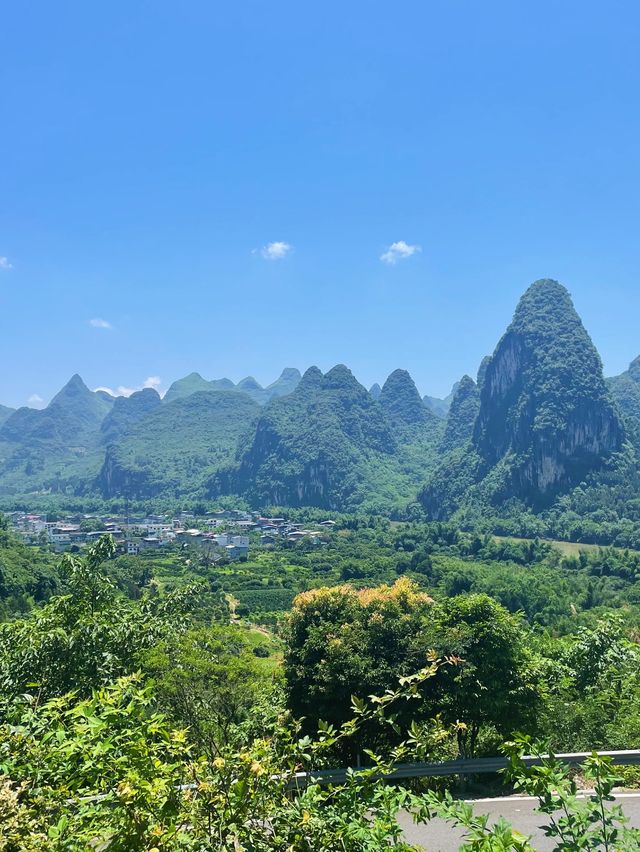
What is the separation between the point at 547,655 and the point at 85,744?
46.3ft

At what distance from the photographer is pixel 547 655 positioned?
1409 centimetres

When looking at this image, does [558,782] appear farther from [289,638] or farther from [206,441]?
[206,441]

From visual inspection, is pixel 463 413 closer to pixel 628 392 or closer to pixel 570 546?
pixel 628 392

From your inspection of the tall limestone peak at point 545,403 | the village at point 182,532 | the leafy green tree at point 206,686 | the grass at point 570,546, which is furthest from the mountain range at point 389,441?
the leafy green tree at point 206,686

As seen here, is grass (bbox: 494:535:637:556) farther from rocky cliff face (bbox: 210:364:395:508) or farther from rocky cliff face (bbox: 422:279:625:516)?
rocky cliff face (bbox: 210:364:395:508)

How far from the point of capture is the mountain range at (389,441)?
78125mm

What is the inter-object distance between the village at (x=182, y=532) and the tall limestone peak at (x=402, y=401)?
170 ft

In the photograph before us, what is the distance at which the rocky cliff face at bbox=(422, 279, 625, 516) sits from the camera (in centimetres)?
7688

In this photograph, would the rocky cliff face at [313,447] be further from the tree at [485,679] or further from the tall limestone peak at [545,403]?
the tree at [485,679]

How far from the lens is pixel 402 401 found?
467 feet

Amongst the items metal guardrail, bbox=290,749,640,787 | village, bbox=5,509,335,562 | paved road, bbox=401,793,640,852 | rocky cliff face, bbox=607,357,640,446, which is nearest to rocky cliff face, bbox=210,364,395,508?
village, bbox=5,509,335,562

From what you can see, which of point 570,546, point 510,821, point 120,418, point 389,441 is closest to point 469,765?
point 510,821

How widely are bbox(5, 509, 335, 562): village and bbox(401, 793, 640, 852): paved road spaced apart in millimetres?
54959

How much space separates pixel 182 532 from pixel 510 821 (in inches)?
2920
